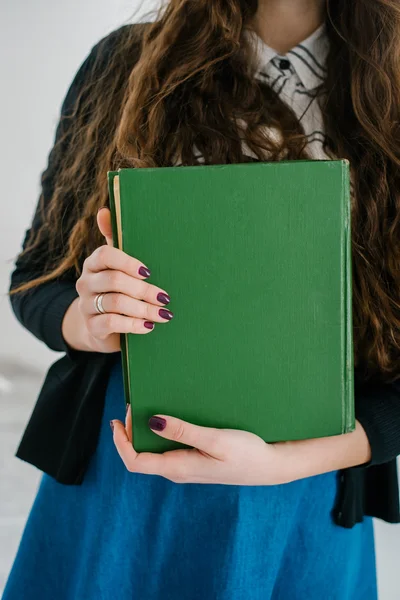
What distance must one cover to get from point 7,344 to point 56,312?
5.23ft

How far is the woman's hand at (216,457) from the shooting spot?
0.52 m

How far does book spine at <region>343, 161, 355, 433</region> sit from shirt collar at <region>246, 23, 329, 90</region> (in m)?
0.29

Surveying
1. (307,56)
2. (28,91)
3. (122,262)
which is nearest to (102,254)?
(122,262)

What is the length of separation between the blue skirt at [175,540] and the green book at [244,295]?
140mm

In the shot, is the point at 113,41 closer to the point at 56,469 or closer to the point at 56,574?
the point at 56,469

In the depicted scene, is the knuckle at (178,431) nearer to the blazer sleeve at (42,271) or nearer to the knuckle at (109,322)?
the knuckle at (109,322)

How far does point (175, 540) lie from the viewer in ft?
2.16

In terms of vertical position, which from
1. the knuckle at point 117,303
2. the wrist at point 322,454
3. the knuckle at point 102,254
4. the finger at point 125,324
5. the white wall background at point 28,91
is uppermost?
the white wall background at point 28,91

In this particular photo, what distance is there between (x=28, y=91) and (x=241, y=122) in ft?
4.71

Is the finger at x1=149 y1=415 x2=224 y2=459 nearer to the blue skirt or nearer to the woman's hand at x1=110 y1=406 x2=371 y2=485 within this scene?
the woman's hand at x1=110 y1=406 x2=371 y2=485

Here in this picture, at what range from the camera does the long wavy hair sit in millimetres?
687

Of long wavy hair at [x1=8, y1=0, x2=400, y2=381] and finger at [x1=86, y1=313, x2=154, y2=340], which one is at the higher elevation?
long wavy hair at [x1=8, y1=0, x2=400, y2=381]

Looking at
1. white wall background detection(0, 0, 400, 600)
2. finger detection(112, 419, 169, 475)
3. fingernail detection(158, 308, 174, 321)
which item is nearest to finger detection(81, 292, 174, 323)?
fingernail detection(158, 308, 174, 321)

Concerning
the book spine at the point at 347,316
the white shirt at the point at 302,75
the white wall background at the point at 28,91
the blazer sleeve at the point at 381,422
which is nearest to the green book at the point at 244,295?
the book spine at the point at 347,316
